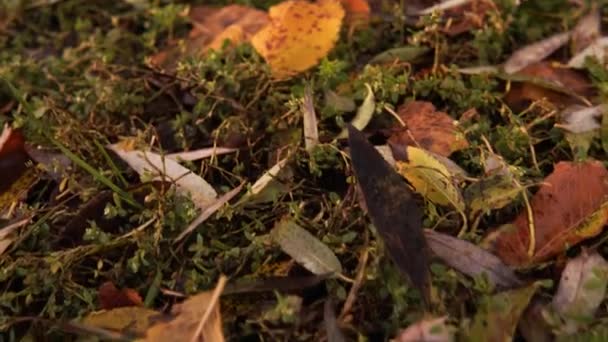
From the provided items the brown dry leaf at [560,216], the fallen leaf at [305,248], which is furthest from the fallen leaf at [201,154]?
the brown dry leaf at [560,216]

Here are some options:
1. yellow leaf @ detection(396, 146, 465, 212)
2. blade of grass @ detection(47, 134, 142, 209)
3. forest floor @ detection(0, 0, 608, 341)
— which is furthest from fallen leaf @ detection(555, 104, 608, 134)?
blade of grass @ detection(47, 134, 142, 209)

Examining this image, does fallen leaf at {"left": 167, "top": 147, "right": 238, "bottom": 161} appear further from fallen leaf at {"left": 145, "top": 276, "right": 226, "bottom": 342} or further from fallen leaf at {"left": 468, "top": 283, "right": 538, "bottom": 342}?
fallen leaf at {"left": 468, "top": 283, "right": 538, "bottom": 342}

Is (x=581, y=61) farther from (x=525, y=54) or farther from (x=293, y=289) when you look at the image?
(x=293, y=289)

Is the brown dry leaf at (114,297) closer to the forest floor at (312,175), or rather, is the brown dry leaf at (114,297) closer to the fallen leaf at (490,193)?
the forest floor at (312,175)

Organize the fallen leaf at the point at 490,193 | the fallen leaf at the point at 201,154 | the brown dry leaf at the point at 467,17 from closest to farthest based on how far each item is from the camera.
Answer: the fallen leaf at the point at 490,193 < the fallen leaf at the point at 201,154 < the brown dry leaf at the point at 467,17

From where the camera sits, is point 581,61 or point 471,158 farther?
point 581,61

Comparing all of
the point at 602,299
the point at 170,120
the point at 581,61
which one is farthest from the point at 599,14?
the point at 170,120

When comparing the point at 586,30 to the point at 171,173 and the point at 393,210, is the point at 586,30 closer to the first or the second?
the point at 393,210
